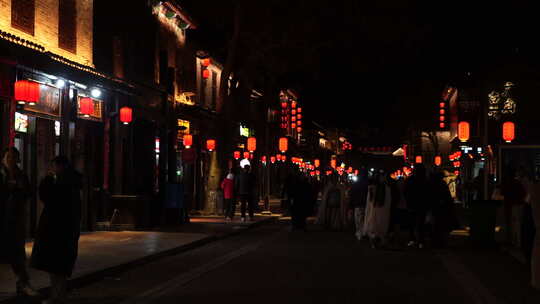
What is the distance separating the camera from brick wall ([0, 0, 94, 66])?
63.8ft

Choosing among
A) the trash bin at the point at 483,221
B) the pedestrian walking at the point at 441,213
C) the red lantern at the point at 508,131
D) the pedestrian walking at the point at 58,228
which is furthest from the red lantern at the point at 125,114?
the red lantern at the point at 508,131

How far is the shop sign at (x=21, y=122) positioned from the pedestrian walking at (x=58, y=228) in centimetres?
967

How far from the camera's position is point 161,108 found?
1169 inches

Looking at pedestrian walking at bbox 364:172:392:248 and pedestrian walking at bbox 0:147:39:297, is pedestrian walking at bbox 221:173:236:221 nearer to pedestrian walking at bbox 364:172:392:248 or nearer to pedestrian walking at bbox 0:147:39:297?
pedestrian walking at bbox 364:172:392:248

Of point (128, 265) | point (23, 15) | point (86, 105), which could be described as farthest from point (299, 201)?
point (128, 265)

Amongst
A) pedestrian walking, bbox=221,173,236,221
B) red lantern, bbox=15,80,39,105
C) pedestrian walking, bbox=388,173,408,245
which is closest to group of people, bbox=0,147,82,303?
red lantern, bbox=15,80,39,105

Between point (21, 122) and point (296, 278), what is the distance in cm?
928

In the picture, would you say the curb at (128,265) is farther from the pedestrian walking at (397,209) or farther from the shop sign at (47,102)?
the shop sign at (47,102)

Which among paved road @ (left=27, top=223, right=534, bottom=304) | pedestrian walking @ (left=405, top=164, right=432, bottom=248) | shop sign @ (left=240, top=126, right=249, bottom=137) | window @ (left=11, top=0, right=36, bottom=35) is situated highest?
window @ (left=11, top=0, right=36, bottom=35)

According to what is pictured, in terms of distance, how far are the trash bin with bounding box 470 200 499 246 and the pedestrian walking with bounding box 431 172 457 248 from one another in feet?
2.00

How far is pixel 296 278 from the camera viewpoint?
1397 cm

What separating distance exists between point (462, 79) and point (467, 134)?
15.7 meters

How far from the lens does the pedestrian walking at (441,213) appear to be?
67.8 ft

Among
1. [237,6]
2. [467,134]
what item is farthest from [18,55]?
[467,134]
